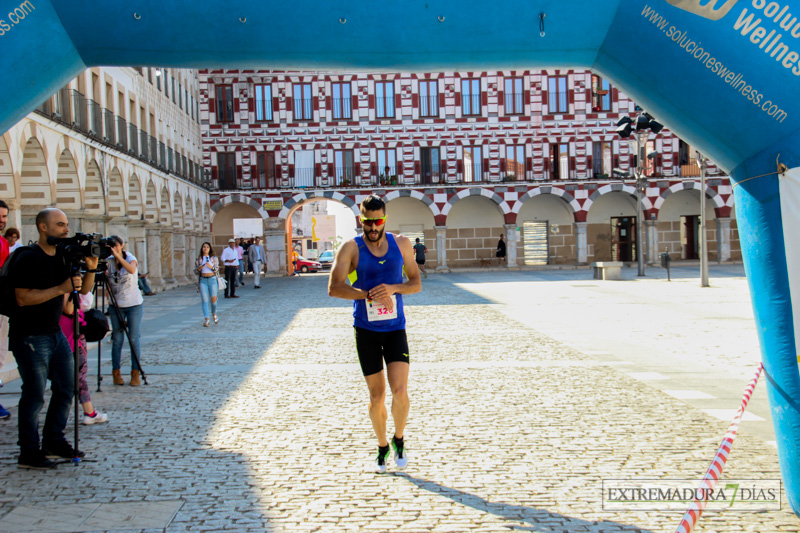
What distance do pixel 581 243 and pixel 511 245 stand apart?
13.3ft

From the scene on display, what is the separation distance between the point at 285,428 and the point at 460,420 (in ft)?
4.82

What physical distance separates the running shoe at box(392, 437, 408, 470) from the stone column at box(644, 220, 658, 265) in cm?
4006

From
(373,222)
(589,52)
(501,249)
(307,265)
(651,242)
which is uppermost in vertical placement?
(589,52)

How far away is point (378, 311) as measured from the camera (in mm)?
4980

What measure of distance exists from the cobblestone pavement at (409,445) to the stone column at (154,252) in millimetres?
20618

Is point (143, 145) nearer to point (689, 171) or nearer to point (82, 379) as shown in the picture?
A: point (82, 379)

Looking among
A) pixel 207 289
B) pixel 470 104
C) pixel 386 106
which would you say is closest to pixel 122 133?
pixel 207 289

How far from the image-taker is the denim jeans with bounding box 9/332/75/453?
5.38 metres

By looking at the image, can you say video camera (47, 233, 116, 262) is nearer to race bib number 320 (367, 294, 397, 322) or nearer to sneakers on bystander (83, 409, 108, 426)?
sneakers on bystander (83, 409, 108, 426)

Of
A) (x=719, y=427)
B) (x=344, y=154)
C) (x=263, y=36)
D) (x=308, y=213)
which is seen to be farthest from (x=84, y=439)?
(x=308, y=213)

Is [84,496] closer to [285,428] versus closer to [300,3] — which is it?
[285,428]

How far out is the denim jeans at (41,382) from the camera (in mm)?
5383

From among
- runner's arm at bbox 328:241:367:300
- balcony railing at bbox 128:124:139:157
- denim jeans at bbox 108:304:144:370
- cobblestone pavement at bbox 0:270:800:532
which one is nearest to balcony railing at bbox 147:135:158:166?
balcony railing at bbox 128:124:139:157

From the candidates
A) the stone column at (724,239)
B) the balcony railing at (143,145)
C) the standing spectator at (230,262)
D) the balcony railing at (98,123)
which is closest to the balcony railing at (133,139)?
the balcony railing at (98,123)
